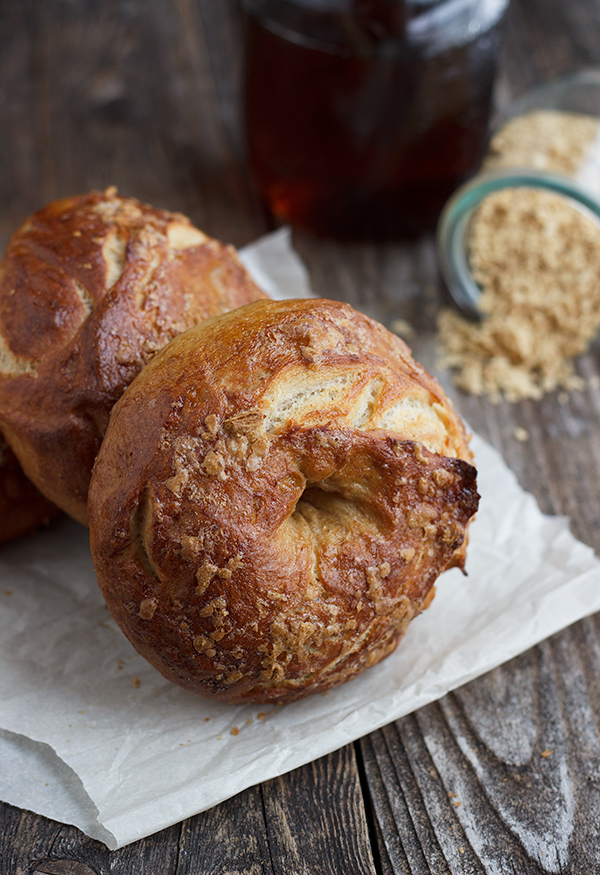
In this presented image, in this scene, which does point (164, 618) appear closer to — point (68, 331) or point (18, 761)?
point (18, 761)

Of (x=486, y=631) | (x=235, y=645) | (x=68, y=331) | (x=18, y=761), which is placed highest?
(x=68, y=331)

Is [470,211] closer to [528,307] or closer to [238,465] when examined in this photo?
[528,307]

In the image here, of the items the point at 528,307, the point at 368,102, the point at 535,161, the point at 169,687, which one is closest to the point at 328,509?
the point at 169,687

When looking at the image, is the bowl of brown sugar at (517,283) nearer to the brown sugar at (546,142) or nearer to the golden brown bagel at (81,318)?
the brown sugar at (546,142)

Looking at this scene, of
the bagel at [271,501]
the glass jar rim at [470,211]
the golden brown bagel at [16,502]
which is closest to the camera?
the bagel at [271,501]

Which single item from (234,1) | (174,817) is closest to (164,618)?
(174,817)

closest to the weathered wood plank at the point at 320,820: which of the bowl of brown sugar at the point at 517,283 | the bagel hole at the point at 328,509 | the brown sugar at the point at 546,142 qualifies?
the bagel hole at the point at 328,509

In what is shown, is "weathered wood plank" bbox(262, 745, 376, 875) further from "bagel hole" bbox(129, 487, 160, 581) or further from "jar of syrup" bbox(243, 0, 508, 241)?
"jar of syrup" bbox(243, 0, 508, 241)
